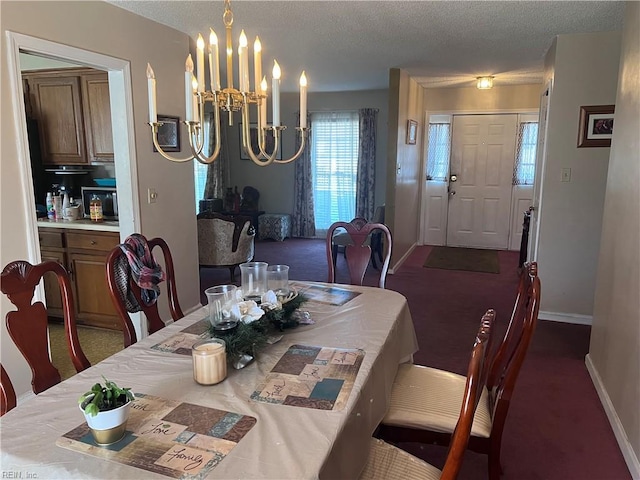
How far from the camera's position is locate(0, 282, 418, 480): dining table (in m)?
1.02

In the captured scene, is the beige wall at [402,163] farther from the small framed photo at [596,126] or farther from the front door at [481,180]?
the small framed photo at [596,126]

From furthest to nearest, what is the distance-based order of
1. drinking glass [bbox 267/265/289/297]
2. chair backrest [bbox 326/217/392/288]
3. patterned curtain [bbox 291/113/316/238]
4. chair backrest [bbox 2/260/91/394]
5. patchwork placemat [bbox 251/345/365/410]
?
1. patterned curtain [bbox 291/113/316/238]
2. chair backrest [bbox 326/217/392/288]
3. drinking glass [bbox 267/265/289/297]
4. chair backrest [bbox 2/260/91/394]
5. patchwork placemat [bbox 251/345/365/410]

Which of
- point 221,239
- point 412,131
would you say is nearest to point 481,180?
point 412,131

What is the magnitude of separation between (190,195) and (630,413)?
3.34 metres

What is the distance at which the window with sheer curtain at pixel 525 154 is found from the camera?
20.8ft

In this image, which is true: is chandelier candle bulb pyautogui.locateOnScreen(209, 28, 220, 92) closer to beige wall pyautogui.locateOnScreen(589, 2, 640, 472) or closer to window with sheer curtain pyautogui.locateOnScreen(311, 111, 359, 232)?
beige wall pyautogui.locateOnScreen(589, 2, 640, 472)

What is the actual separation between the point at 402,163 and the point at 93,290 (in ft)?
11.9

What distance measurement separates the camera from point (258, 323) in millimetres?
1587

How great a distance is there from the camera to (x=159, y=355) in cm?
158

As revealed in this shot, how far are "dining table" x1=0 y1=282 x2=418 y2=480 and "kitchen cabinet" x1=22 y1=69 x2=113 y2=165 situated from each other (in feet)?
8.27

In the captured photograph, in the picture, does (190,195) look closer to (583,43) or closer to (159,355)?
(159,355)

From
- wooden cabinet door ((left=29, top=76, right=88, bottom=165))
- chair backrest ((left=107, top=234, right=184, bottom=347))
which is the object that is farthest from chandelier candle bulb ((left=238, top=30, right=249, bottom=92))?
wooden cabinet door ((left=29, top=76, right=88, bottom=165))

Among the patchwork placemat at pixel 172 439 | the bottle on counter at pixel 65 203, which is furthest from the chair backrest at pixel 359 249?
A: the bottle on counter at pixel 65 203

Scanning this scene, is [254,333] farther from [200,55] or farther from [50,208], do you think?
[50,208]
